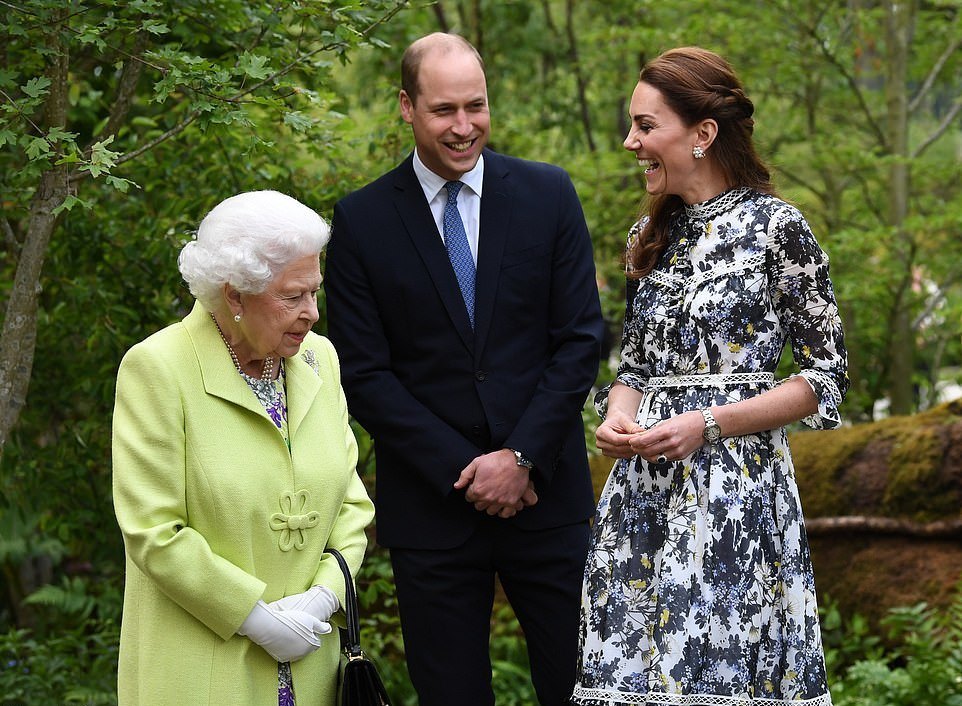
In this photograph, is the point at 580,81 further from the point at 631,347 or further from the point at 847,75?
the point at 631,347

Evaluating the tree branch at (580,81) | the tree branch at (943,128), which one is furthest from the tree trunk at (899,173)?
the tree branch at (580,81)

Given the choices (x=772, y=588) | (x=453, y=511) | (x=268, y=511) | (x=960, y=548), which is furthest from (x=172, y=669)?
(x=960, y=548)

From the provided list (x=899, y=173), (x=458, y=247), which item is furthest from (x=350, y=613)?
(x=899, y=173)

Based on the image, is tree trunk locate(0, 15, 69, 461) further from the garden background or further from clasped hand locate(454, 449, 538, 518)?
clasped hand locate(454, 449, 538, 518)

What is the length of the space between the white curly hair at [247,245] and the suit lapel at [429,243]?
2.50 feet

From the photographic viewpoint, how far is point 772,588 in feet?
10.1

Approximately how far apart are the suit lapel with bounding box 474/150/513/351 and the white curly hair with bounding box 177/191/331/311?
2.66 ft

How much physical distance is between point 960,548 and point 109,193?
3.90 meters

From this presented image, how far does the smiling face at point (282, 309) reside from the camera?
9.13 feet

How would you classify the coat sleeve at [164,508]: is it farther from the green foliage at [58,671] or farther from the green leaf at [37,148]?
the green foliage at [58,671]

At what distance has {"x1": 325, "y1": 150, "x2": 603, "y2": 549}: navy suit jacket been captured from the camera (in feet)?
11.4

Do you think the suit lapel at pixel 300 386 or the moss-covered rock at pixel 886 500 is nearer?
the suit lapel at pixel 300 386

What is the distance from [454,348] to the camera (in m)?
3.52

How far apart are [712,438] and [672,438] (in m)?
0.12
